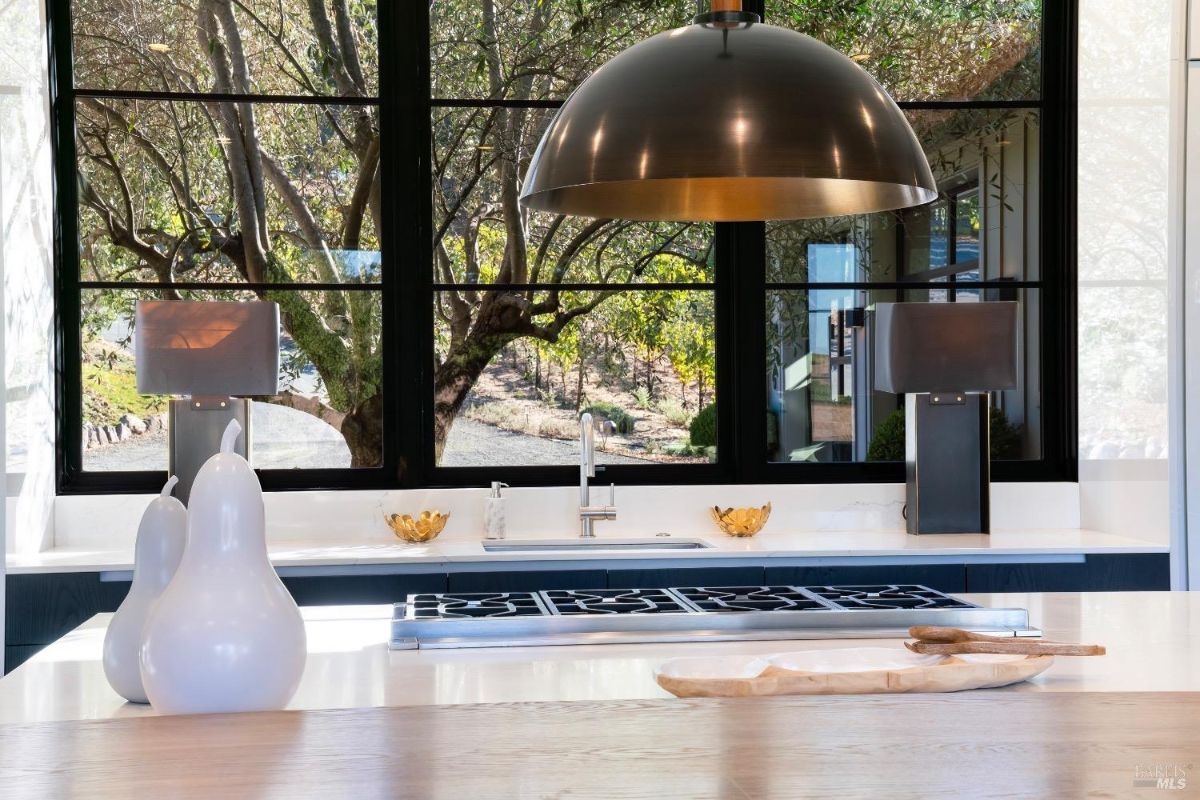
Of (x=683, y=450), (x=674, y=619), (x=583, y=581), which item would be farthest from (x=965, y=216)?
(x=674, y=619)

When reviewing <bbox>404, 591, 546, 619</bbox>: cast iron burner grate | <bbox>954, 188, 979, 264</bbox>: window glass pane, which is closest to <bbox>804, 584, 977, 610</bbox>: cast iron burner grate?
<bbox>404, 591, 546, 619</bbox>: cast iron burner grate

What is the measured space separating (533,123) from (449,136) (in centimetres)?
33

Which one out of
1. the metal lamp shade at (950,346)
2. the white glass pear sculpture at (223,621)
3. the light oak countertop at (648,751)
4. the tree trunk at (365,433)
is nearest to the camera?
the light oak countertop at (648,751)

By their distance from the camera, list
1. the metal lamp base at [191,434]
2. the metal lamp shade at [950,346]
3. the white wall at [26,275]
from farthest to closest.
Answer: the metal lamp shade at [950,346] → the metal lamp base at [191,434] → the white wall at [26,275]

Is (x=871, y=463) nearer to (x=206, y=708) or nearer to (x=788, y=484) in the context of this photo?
(x=788, y=484)

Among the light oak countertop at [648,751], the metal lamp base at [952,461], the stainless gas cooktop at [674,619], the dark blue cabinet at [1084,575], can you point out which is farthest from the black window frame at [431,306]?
the light oak countertop at [648,751]

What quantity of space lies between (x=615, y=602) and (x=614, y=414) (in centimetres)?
226

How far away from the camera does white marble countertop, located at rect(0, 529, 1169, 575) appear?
3.90m

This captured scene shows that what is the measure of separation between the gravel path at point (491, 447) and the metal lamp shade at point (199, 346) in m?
0.87

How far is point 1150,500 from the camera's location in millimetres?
4445

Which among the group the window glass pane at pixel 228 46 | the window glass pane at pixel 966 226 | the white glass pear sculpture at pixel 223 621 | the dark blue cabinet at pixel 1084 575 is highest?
the window glass pane at pixel 228 46

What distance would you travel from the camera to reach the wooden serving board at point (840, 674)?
180cm

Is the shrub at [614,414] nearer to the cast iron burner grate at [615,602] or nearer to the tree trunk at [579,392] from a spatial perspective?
the tree trunk at [579,392]

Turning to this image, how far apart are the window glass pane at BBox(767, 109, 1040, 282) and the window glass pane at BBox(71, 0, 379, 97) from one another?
1759mm
